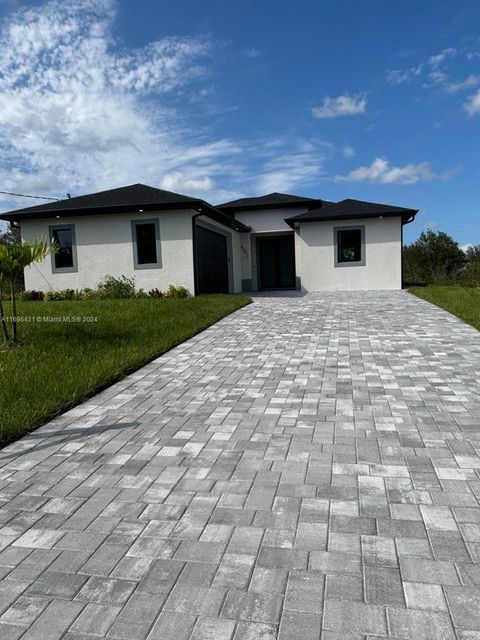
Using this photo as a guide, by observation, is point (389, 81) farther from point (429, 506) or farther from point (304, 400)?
point (429, 506)

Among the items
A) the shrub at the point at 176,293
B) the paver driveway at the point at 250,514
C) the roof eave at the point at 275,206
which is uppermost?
the roof eave at the point at 275,206

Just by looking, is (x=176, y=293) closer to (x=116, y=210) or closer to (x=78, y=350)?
(x=116, y=210)

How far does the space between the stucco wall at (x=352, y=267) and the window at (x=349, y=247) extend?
168mm

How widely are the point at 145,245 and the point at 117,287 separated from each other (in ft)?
5.88

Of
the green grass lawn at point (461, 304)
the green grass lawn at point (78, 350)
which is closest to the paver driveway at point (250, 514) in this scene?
the green grass lawn at point (78, 350)

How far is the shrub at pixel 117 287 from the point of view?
16.4m

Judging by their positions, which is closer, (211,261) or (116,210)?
(116,210)

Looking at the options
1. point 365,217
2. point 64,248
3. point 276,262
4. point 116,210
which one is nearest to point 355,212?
point 365,217

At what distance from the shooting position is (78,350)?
7.38 meters

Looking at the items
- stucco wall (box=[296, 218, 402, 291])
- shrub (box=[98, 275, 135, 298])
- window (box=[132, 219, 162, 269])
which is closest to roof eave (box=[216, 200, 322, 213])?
stucco wall (box=[296, 218, 402, 291])

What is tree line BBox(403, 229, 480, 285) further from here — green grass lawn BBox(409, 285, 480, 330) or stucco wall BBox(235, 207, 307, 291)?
green grass lawn BBox(409, 285, 480, 330)

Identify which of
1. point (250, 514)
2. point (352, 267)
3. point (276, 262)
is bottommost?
point (250, 514)

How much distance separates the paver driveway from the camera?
1.97 meters

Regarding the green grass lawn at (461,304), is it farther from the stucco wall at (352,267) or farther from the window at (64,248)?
the window at (64,248)
